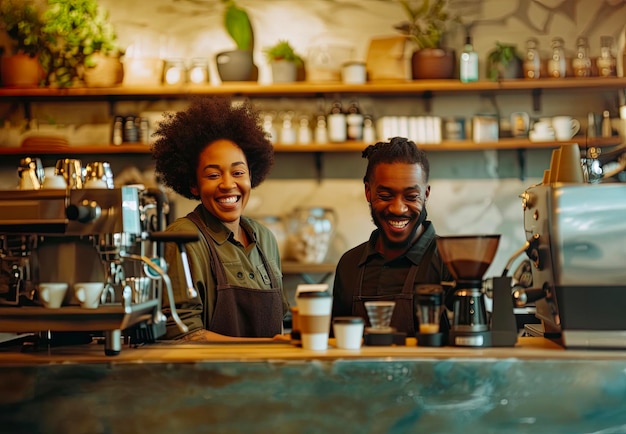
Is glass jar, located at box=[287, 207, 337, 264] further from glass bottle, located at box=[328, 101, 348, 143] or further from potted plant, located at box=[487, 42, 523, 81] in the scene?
potted plant, located at box=[487, 42, 523, 81]

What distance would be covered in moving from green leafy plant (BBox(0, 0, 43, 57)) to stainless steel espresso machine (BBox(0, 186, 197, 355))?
3.16 metres

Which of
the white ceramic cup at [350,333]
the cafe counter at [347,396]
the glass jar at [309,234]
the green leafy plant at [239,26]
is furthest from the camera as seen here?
the green leafy plant at [239,26]

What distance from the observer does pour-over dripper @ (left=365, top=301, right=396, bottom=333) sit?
75.2 inches

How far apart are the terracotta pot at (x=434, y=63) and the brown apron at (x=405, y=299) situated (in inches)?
96.1

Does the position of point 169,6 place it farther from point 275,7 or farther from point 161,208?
point 161,208

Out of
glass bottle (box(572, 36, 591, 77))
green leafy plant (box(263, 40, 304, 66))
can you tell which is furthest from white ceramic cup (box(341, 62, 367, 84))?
glass bottle (box(572, 36, 591, 77))

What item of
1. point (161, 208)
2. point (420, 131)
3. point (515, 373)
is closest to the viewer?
point (515, 373)

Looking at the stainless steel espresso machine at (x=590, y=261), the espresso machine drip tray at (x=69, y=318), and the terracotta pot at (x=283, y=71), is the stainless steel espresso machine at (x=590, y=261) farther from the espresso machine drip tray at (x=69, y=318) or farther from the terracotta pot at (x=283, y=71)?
the terracotta pot at (x=283, y=71)

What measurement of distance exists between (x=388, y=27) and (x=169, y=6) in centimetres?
133

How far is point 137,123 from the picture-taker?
4762mm

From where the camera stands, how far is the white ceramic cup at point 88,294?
1.88 meters

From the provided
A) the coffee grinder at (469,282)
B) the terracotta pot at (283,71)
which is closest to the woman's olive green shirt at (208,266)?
the coffee grinder at (469,282)

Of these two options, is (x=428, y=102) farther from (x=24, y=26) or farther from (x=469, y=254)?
(x=469, y=254)

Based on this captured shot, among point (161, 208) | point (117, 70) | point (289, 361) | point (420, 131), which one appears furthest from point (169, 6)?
point (289, 361)
